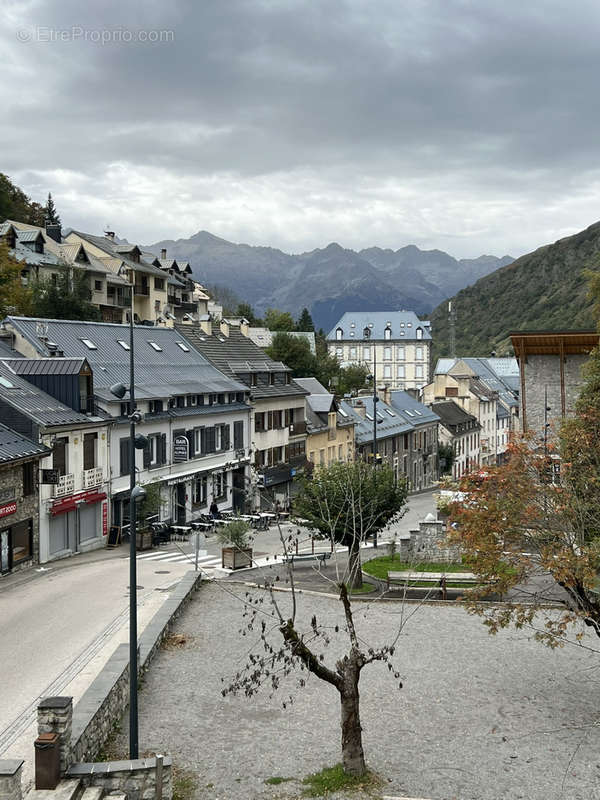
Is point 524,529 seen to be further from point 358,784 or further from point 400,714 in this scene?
point 358,784

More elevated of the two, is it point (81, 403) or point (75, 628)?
point (81, 403)

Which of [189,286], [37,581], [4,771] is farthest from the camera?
[189,286]

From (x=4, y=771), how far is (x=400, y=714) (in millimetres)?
8316

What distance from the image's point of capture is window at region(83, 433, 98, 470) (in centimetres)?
3557

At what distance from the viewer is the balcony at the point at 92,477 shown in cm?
3512

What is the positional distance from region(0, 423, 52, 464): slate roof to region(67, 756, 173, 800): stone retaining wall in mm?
16788

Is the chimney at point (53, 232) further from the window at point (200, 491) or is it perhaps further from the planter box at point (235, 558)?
the planter box at point (235, 558)

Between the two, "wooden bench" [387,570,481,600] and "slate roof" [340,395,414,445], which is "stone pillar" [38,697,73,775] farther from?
"slate roof" [340,395,414,445]

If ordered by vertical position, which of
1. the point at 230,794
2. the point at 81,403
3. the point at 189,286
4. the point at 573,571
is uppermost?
the point at 189,286

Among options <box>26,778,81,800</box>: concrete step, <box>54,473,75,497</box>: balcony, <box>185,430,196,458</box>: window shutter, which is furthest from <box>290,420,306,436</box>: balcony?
<box>26,778,81,800</box>: concrete step

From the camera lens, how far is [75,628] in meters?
21.9

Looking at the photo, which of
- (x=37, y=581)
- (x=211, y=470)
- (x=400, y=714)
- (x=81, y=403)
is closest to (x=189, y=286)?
(x=211, y=470)

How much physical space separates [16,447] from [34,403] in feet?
11.5

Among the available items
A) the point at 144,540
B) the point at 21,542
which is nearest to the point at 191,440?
the point at 144,540
